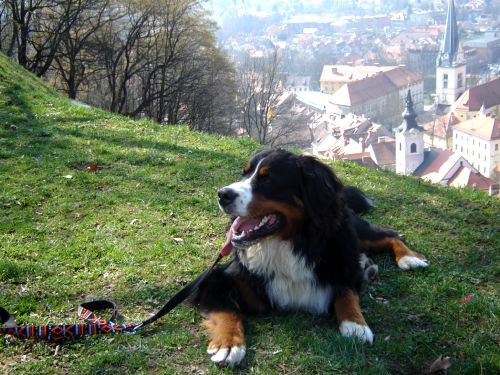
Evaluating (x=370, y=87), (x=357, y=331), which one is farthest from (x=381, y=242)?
(x=370, y=87)

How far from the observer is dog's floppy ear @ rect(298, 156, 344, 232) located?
13.5 feet

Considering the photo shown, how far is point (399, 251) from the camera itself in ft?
17.3

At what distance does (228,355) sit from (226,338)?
5.8 inches

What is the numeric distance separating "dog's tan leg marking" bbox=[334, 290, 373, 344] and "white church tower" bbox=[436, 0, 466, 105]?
249 ft

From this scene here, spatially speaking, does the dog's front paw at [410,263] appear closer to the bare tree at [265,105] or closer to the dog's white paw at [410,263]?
the dog's white paw at [410,263]

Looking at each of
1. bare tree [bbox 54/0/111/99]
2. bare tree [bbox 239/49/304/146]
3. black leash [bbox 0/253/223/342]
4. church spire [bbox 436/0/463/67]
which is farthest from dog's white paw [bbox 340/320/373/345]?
church spire [bbox 436/0/463/67]

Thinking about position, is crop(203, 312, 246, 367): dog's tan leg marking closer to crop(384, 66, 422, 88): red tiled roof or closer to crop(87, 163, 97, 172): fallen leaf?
crop(87, 163, 97, 172): fallen leaf

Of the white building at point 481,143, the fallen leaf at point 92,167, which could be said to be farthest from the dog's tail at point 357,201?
the white building at point 481,143

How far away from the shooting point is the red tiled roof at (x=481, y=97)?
6297 cm

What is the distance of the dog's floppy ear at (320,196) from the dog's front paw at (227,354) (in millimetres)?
981

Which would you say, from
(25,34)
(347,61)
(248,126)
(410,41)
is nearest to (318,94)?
(347,61)

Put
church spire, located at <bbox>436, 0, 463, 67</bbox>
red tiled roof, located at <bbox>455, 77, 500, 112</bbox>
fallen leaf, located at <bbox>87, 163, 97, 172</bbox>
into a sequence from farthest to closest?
church spire, located at <bbox>436, 0, 463, 67</bbox> → red tiled roof, located at <bbox>455, 77, 500, 112</bbox> → fallen leaf, located at <bbox>87, 163, 97, 172</bbox>

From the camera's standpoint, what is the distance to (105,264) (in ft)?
17.3

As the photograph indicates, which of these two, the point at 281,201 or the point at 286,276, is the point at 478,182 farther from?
the point at 281,201
